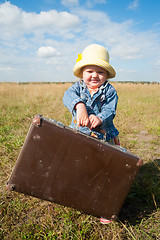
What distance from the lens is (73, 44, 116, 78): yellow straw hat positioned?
1.59 metres

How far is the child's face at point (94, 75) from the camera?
166 cm

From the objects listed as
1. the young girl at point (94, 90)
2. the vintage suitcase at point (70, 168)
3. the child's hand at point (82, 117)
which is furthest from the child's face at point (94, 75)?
the vintage suitcase at point (70, 168)

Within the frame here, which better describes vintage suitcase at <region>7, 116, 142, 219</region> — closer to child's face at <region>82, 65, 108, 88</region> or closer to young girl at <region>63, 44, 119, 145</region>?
young girl at <region>63, 44, 119, 145</region>

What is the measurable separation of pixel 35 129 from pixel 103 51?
1054 millimetres

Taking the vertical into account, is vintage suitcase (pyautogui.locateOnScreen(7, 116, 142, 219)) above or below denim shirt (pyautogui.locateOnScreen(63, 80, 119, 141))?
below

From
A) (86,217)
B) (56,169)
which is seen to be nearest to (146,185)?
(86,217)

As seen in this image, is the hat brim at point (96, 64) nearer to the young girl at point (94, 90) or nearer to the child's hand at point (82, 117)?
the young girl at point (94, 90)

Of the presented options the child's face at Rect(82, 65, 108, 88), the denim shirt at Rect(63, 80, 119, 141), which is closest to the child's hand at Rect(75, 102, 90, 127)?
the denim shirt at Rect(63, 80, 119, 141)

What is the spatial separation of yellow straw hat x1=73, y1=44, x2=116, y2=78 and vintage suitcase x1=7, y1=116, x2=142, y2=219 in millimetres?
771

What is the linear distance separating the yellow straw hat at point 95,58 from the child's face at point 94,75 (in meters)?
0.06

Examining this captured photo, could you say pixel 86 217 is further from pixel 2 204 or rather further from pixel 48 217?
pixel 2 204

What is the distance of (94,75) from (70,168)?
3.05ft

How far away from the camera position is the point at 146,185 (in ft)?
6.88

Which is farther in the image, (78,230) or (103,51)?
(103,51)
